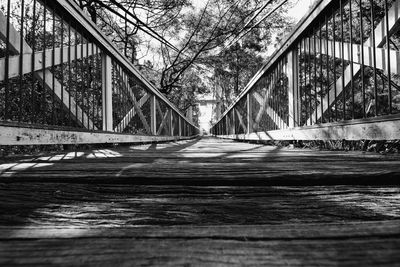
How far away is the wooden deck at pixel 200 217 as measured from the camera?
38 cm

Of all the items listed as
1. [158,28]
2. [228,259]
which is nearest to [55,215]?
[228,259]

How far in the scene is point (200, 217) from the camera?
0.59 m

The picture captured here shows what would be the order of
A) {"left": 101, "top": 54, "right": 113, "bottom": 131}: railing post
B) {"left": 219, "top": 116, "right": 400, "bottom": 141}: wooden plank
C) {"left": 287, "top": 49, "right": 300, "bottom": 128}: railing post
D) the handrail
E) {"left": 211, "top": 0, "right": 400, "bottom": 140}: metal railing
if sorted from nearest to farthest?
{"left": 219, "top": 116, "right": 400, "bottom": 141}: wooden plank < {"left": 211, "top": 0, "right": 400, "bottom": 140}: metal railing < the handrail < {"left": 287, "top": 49, "right": 300, "bottom": 128}: railing post < {"left": 101, "top": 54, "right": 113, "bottom": 131}: railing post

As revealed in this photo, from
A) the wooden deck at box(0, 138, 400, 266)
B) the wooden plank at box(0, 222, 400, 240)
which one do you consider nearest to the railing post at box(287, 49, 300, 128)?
the wooden deck at box(0, 138, 400, 266)

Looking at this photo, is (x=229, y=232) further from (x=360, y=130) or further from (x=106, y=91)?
(x=106, y=91)

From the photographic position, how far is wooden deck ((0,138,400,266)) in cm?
38

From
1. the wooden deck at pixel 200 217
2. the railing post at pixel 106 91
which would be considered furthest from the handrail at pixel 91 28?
the wooden deck at pixel 200 217

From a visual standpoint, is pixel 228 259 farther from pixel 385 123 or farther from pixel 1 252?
pixel 385 123

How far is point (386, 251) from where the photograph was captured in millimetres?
374

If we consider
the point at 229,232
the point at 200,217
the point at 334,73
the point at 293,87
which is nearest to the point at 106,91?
the point at 293,87

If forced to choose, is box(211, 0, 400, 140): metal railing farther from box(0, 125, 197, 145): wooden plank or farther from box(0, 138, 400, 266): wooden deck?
box(0, 125, 197, 145): wooden plank

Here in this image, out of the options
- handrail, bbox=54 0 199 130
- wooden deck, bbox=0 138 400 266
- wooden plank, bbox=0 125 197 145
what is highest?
handrail, bbox=54 0 199 130

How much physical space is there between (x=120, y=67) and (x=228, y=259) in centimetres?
347

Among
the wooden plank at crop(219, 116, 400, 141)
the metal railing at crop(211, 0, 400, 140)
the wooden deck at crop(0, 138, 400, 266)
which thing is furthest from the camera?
the metal railing at crop(211, 0, 400, 140)
